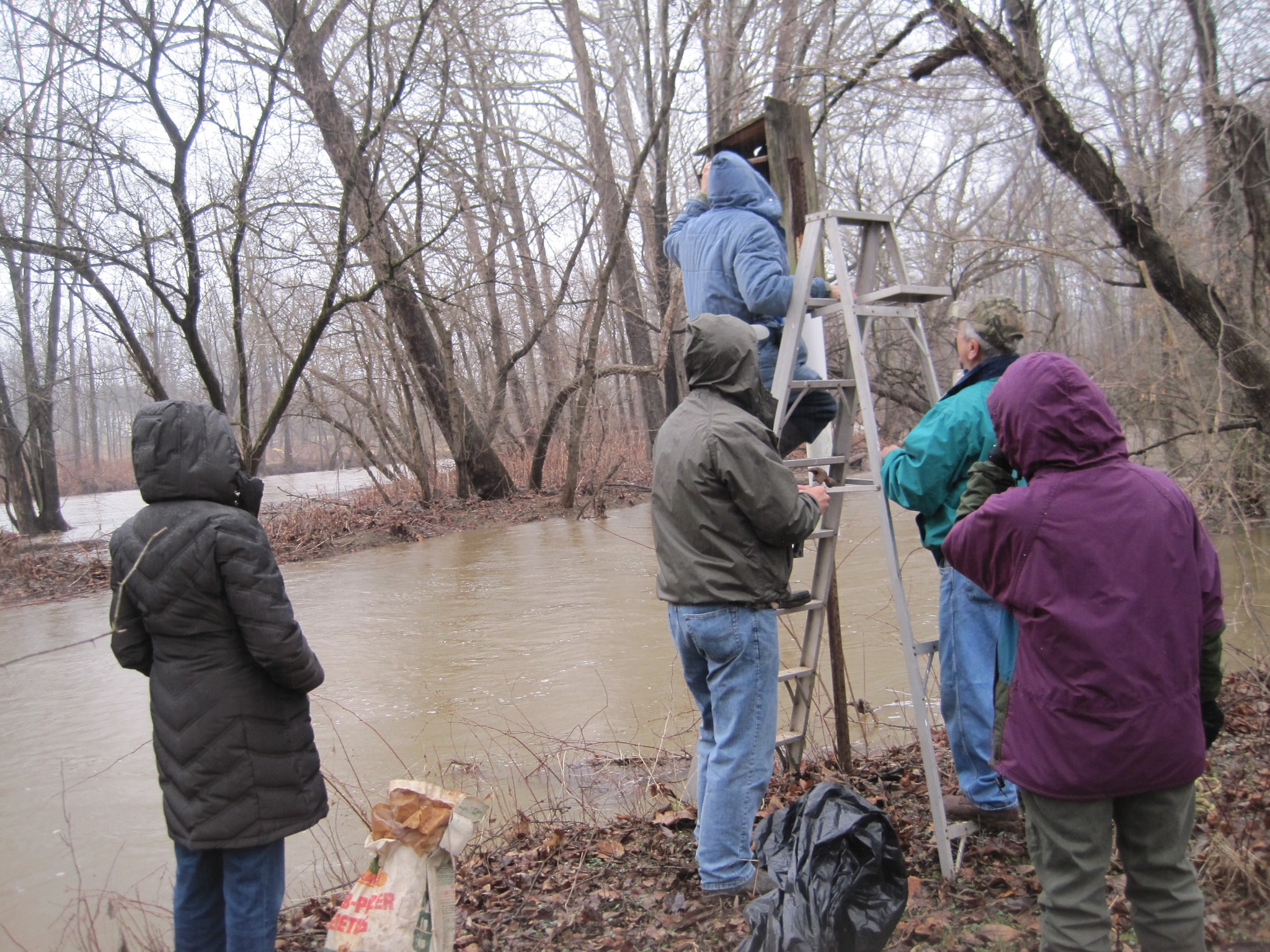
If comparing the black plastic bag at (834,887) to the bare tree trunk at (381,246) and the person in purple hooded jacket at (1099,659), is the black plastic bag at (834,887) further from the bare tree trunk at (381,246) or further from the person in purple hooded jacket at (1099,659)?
the bare tree trunk at (381,246)

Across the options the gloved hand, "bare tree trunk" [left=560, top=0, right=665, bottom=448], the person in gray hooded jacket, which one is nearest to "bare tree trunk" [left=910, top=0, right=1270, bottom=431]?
the person in gray hooded jacket

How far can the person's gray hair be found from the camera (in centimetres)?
338

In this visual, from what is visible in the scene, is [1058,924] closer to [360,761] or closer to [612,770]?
[612,770]

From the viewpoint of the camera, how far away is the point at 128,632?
2951 mm

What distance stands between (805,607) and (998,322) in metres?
1.24

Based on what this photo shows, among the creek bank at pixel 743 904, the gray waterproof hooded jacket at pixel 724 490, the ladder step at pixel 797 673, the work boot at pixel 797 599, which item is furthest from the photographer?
the ladder step at pixel 797 673

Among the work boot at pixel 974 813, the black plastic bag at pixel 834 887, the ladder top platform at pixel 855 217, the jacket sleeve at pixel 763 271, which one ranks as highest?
the ladder top platform at pixel 855 217

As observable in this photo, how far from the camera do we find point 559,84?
69.8 feet

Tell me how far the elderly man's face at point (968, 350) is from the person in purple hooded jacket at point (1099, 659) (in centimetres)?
93

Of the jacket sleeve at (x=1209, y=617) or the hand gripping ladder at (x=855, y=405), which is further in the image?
the hand gripping ladder at (x=855, y=405)

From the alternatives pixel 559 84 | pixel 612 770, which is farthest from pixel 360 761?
pixel 559 84

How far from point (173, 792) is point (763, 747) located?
5.91 ft

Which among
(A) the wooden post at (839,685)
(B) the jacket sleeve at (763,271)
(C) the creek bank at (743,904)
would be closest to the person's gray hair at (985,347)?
(B) the jacket sleeve at (763,271)

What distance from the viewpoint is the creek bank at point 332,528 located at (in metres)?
13.2
